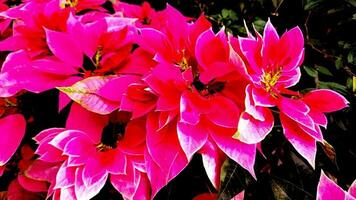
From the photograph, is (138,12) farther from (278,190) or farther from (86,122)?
(278,190)

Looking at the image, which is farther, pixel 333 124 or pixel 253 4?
pixel 253 4

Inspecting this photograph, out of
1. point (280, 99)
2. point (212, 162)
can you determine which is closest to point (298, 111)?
point (280, 99)

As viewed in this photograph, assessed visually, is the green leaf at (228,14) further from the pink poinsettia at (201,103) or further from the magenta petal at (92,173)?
the magenta petal at (92,173)

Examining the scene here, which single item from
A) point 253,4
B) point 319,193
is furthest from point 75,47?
point 253,4

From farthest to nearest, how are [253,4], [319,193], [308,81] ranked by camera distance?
[253,4] → [308,81] → [319,193]

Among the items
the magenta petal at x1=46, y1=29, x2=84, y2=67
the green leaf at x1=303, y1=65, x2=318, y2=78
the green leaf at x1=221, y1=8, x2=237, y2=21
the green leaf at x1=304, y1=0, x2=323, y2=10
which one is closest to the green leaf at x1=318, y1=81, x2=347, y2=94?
the green leaf at x1=303, y1=65, x2=318, y2=78

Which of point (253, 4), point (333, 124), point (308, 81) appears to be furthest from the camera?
point (253, 4)

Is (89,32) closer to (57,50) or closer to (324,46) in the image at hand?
(57,50)
